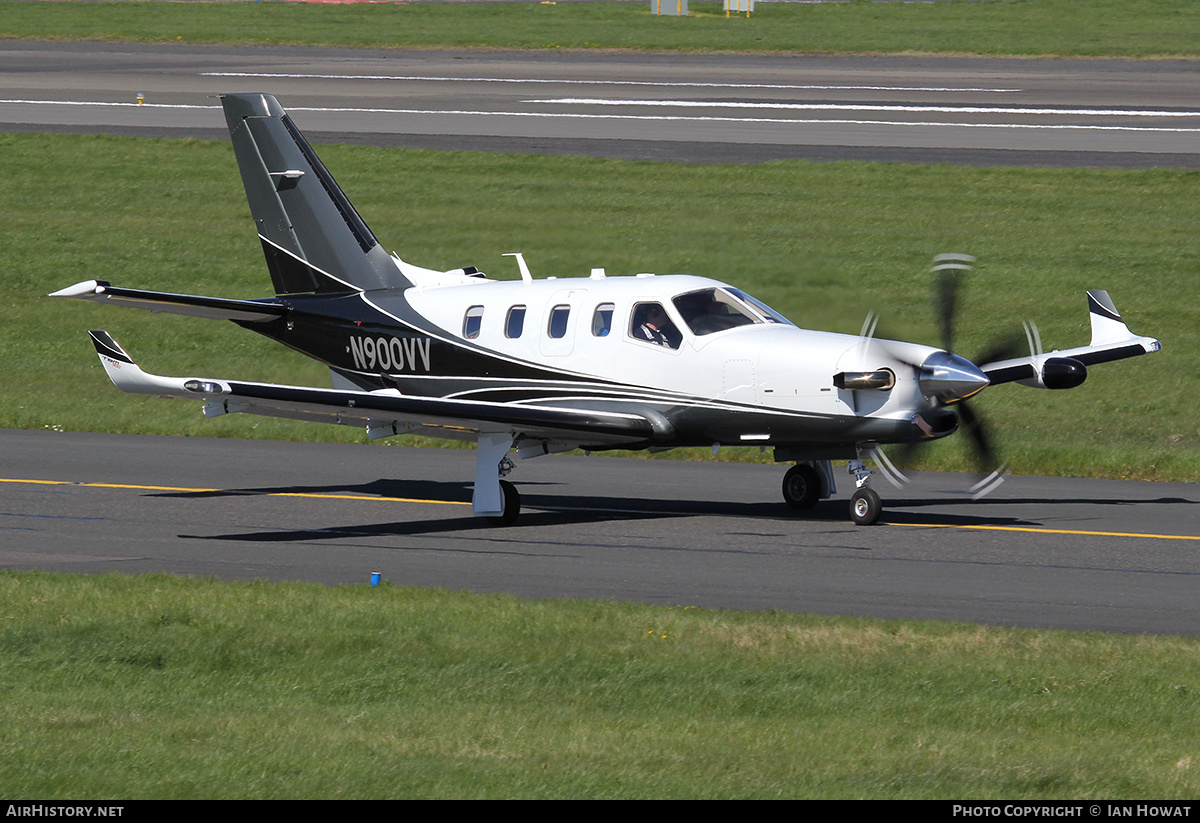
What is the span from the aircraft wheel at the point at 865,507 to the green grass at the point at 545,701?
474cm

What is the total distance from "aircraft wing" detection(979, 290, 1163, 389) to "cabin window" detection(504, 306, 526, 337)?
5087 mm

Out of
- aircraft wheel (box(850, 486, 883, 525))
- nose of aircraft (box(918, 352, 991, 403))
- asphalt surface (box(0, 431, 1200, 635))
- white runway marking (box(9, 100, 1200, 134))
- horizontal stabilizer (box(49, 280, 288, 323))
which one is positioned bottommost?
asphalt surface (box(0, 431, 1200, 635))

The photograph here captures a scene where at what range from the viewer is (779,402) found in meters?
16.6

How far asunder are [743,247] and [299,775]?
528 inches

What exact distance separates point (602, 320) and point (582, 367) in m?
0.56

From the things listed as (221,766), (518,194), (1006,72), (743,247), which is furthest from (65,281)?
(1006,72)

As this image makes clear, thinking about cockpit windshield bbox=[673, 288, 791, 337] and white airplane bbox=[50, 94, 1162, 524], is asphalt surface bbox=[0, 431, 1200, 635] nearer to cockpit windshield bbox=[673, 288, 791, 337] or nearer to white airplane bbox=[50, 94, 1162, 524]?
white airplane bbox=[50, 94, 1162, 524]

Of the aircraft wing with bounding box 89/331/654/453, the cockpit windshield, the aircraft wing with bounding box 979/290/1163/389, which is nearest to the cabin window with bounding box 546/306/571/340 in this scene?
the aircraft wing with bounding box 89/331/654/453

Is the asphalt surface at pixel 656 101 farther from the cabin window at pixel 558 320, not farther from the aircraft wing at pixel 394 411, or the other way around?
the aircraft wing at pixel 394 411

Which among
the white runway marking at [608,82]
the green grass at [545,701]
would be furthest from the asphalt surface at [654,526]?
the white runway marking at [608,82]

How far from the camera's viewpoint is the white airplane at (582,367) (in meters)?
16.0

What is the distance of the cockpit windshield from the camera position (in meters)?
17.2

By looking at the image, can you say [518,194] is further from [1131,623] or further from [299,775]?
[299,775]

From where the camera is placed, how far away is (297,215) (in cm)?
2028
